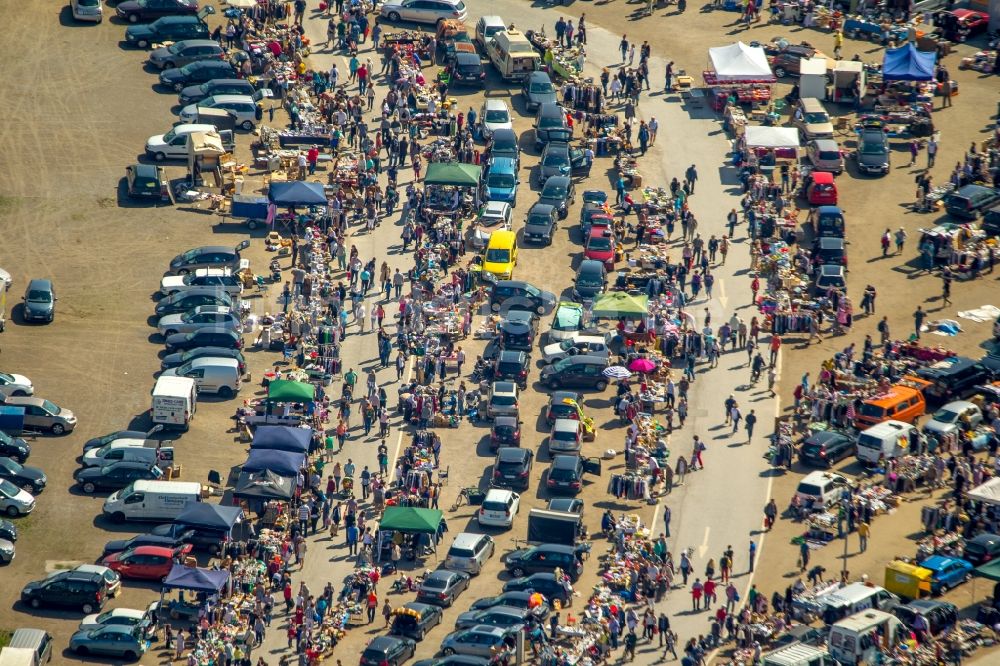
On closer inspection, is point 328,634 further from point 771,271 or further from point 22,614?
point 771,271

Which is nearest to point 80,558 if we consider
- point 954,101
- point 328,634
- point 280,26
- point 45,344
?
point 328,634

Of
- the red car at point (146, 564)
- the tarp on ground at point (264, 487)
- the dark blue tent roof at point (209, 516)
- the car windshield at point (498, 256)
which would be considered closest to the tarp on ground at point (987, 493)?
the car windshield at point (498, 256)

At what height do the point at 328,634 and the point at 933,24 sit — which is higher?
the point at 933,24

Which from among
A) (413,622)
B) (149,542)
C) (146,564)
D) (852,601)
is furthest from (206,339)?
(852,601)

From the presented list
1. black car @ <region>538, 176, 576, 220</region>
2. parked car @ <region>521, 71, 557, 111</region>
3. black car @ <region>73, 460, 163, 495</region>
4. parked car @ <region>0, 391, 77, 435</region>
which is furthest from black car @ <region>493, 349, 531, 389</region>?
parked car @ <region>521, 71, 557, 111</region>

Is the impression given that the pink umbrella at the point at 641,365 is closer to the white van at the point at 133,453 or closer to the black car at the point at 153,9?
the white van at the point at 133,453

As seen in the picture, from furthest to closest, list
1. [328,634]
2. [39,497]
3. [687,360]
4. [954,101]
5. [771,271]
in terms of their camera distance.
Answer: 1. [954,101]
2. [771,271]
3. [687,360]
4. [39,497]
5. [328,634]
